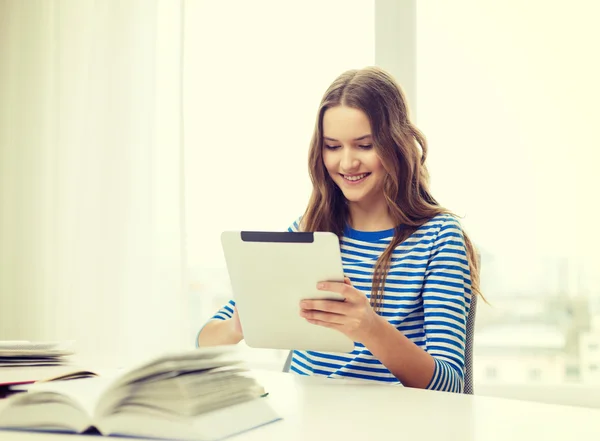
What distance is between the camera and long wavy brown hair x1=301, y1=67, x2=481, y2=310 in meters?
1.58

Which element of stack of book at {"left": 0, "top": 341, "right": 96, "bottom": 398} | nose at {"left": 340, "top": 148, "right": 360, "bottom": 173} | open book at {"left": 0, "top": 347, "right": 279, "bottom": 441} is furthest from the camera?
nose at {"left": 340, "top": 148, "right": 360, "bottom": 173}

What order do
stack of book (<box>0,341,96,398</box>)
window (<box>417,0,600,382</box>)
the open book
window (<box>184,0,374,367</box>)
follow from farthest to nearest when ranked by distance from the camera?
window (<box>184,0,374,367</box>), window (<box>417,0,600,382</box>), stack of book (<box>0,341,96,398</box>), the open book

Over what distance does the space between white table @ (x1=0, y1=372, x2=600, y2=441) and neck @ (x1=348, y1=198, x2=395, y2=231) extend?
1.94 ft

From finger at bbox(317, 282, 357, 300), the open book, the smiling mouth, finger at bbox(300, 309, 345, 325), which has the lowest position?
the open book

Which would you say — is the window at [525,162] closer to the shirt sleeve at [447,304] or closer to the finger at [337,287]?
the shirt sleeve at [447,304]

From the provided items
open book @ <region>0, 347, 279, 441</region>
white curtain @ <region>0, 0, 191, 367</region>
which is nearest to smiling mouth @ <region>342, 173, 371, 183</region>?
open book @ <region>0, 347, 279, 441</region>

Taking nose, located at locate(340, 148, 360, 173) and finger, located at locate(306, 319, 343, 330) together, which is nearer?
finger, located at locate(306, 319, 343, 330)

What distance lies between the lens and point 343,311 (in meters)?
1.19

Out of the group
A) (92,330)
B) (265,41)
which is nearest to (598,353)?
(265,41)

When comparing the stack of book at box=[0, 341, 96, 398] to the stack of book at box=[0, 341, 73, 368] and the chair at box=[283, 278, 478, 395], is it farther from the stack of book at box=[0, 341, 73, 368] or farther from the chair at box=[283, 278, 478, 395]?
the chair at box=[283, 278, 478, 395]

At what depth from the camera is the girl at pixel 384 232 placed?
1448mm

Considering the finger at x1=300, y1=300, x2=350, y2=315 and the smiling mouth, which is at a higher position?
the smiling mouth

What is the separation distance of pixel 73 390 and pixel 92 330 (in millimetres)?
2173

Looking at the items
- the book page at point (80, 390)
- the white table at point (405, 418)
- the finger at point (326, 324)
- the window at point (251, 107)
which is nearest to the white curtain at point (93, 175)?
the window at point (251, 107)
